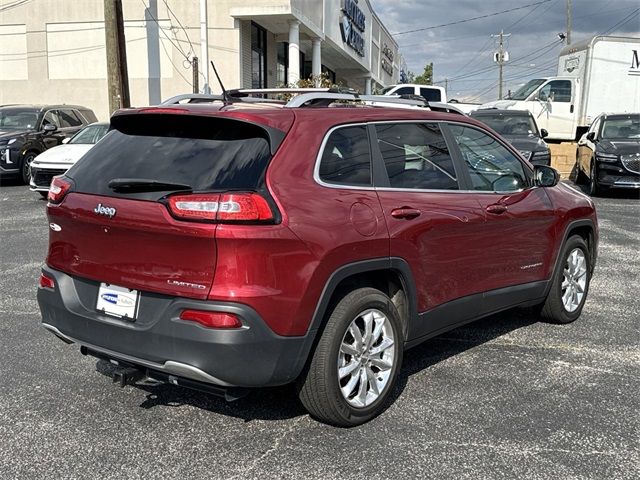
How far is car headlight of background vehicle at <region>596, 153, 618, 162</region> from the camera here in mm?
14008

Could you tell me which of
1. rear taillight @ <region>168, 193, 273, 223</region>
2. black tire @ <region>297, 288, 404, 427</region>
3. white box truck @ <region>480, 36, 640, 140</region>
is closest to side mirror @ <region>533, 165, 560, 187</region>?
black tire @ <region>297, 288, 404, 427</region>

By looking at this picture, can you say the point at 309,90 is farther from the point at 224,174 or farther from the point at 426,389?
the point at 426,389

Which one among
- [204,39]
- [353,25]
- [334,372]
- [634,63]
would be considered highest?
[353,25]

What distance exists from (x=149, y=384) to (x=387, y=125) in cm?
218

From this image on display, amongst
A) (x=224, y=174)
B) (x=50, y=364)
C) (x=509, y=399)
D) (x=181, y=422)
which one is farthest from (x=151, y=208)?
(x=509, y=399)

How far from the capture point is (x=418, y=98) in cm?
483

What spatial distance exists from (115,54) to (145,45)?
6.66 metres

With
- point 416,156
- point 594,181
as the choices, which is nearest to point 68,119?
point 594,181

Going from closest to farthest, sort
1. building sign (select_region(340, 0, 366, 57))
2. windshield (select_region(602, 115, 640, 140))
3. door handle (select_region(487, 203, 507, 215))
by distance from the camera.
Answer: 1. door handle (select_region(487, 203, 507, 215))
2. windshield (select_region(602, 115, 640, 140))
3. building sign (select_region(340, 0, 366, 57))

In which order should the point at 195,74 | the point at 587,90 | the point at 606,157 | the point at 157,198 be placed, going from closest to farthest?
the point at 157,198 → the point at 606,157 → the point at 587,90 → the point at 195,74

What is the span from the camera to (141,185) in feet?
10.6

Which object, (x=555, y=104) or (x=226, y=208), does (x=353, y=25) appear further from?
(x=226, y=208)

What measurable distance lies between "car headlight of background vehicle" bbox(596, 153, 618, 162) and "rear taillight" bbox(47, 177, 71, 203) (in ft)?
42.7

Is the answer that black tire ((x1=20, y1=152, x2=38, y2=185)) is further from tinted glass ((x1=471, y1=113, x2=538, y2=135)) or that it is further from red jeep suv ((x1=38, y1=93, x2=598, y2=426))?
red jeep suv ((x1=38, y1=93, x2=598, y2=426))
